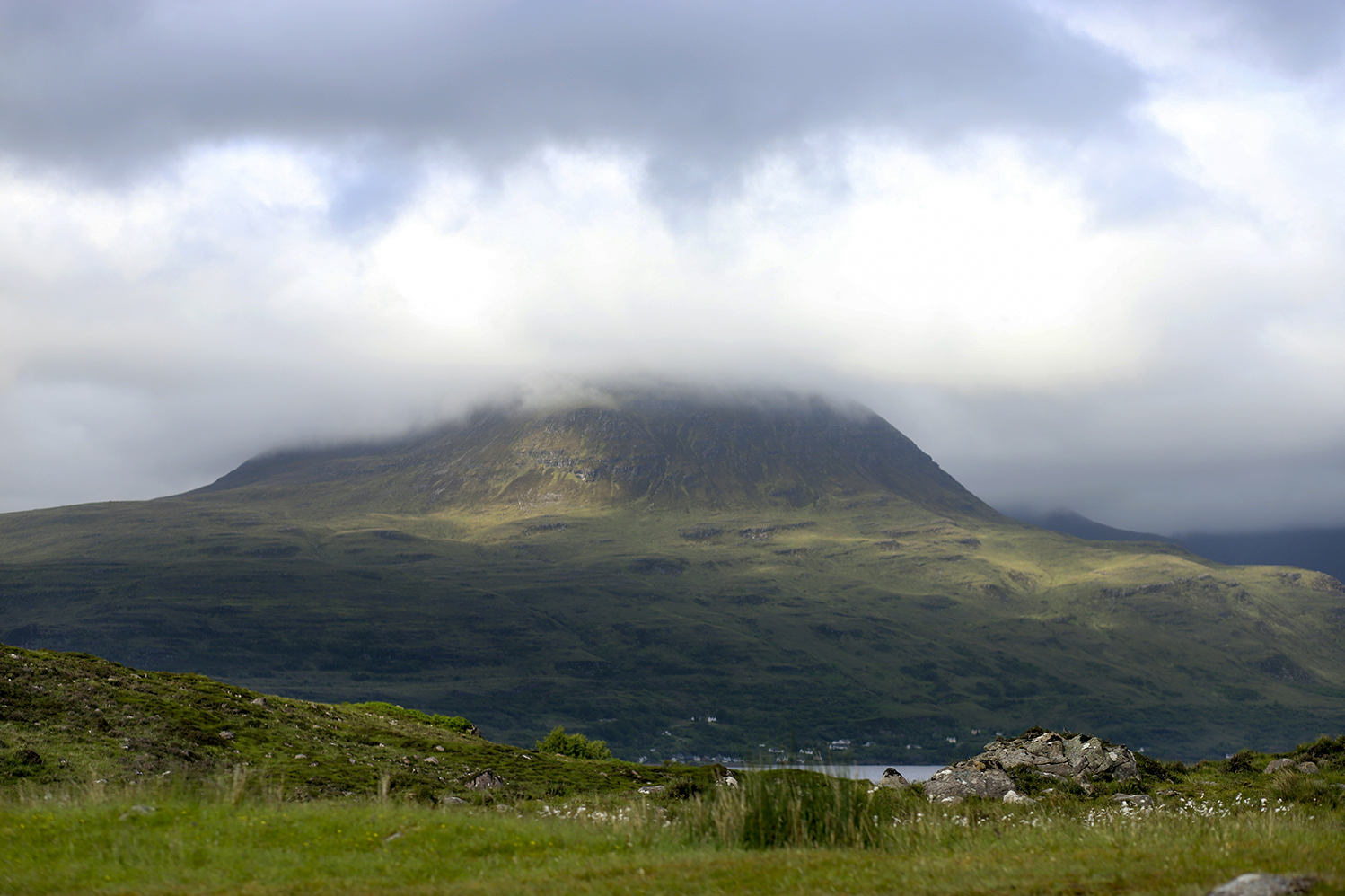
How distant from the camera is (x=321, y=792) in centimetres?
3969

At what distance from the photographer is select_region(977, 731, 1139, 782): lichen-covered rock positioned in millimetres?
51675

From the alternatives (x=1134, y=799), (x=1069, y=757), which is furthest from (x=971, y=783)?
(x=1069, y=757)

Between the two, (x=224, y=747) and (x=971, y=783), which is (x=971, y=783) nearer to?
(x=971, y=783)

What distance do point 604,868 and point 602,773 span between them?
38688 mm

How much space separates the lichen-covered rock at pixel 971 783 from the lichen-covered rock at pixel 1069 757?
12.8ft

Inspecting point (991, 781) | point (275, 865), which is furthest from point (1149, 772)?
point (275, 865)

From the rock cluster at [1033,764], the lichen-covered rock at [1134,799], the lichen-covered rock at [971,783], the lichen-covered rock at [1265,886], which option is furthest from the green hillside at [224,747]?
Answer: the lichen-covered rock at [1265,886]

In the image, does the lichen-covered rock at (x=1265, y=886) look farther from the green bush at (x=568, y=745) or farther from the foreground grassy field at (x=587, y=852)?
the green bush at (x=568, y=745)

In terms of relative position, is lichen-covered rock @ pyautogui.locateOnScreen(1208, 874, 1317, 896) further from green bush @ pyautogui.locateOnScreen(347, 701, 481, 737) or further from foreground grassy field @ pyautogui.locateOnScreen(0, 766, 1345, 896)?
green bush @ pyautogui.locateOnScreen(347, 701, 481, 737)

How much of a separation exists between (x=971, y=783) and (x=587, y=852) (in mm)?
29417

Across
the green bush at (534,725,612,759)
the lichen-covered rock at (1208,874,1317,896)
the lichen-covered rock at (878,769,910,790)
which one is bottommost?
the green bush at (534,725,612,759)

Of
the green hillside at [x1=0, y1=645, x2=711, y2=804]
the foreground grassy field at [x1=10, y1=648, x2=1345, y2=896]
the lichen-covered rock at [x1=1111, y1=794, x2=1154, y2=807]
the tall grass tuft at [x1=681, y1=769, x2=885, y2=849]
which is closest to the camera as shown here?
the foreground grassy field at [x1=10, y1=648, x2=1345, y2=896]

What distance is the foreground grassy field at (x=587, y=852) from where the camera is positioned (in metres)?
18.3

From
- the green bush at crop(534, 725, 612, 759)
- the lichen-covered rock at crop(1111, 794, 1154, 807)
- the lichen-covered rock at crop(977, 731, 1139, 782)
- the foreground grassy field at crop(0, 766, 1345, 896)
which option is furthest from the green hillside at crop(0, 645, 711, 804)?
the green bush at crop(534, 725, 612, 759)
